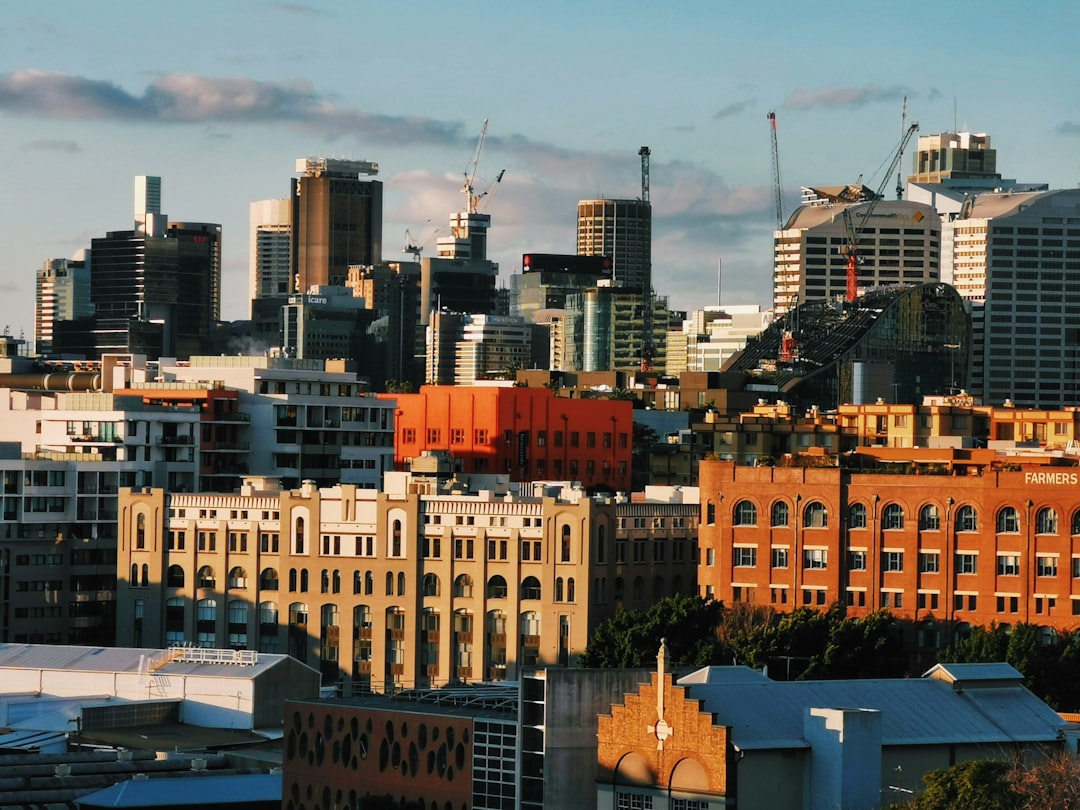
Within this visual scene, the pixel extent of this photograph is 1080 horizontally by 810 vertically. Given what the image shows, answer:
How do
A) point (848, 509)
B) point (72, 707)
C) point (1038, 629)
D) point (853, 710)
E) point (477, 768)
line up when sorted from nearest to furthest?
point (853, 710) < point (477, 768) < point (72, 707) < point (1038, 629) < point (848, 509)

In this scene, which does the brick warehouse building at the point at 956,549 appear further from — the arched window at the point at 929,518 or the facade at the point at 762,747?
the facade at the point at 762,747

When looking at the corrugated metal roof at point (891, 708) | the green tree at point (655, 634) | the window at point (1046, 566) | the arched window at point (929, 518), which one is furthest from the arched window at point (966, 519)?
the corrugated metal roof at point (891, 708)

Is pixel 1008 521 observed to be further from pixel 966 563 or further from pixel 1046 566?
pixel 1046 566

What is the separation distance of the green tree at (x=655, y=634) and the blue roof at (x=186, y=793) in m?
37.1

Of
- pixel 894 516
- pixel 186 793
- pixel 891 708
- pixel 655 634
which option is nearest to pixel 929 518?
pixel 894 516

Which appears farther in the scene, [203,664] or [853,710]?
[203,664]

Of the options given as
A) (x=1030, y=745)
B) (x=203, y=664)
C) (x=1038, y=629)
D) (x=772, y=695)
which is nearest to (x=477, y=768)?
(x=772, y=695)

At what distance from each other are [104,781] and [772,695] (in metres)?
40.1

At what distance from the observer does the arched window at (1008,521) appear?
192125mm

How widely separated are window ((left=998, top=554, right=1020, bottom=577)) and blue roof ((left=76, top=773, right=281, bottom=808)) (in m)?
60.6

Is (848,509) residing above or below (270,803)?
above

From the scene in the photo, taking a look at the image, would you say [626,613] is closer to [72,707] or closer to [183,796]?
[72,707]

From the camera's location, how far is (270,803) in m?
148

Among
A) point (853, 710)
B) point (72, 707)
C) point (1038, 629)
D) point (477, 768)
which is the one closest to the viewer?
point (853, 710)
